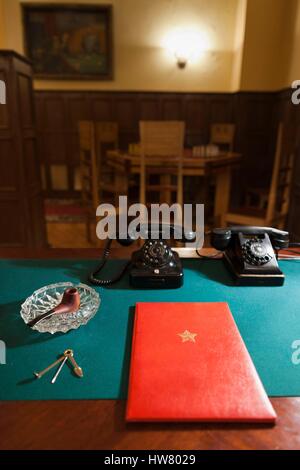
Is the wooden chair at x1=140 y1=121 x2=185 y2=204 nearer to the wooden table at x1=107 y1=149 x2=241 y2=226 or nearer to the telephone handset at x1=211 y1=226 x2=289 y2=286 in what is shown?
the wooden table at x1=107 y1=149 x2=241 y2=226

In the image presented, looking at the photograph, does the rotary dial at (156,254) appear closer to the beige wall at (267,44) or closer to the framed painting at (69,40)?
the beige wall at (267,44)

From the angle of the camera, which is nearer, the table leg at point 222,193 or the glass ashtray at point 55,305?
the glass ashtray at point 55,305

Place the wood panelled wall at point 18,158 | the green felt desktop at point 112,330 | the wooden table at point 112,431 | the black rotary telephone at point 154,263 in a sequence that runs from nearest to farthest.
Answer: the wooden table at point 112,431, the green felt desktop at point 112,330, the black rotary telephone at point 154,263, the wood panelled wall at point 18,158

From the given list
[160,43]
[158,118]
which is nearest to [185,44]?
[160,43]

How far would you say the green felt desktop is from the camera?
0.59 m

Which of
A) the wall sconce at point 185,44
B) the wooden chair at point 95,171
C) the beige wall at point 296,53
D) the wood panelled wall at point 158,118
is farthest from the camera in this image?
the wood panelled wall at point 158,118

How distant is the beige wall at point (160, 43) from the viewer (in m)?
4.36

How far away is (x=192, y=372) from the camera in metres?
0.60

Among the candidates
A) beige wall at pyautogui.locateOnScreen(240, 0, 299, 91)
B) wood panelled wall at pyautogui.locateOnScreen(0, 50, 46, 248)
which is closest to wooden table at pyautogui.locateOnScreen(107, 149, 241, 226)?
wood panelled wall at pyautogui.locateOnScreen(0, 50, 46, 248)

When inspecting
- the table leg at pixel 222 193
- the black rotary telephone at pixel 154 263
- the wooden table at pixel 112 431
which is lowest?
the table leg at pixel 222 193

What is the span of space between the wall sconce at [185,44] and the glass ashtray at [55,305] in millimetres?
4392

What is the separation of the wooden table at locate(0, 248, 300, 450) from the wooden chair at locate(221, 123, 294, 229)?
2.36m

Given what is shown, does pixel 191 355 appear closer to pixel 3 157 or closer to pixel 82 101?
pixel 3 157

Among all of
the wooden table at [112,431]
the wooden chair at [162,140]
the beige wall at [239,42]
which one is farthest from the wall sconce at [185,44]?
the wooden table at [112,431]
